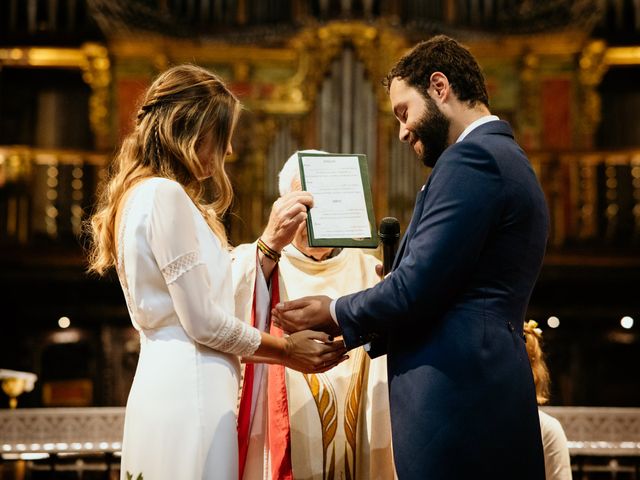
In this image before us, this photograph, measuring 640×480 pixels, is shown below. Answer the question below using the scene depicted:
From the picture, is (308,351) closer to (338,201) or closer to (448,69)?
(338,201)

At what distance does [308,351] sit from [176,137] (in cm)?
78

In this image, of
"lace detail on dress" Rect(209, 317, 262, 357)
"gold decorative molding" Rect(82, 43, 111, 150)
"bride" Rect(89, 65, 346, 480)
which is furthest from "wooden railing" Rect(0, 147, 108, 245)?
"lace detail on dress" Rect(209, 317, 262, 357)

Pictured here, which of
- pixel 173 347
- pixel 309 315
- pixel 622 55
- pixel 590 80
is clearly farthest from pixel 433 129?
pixel 622 55

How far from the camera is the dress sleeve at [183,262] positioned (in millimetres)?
2479

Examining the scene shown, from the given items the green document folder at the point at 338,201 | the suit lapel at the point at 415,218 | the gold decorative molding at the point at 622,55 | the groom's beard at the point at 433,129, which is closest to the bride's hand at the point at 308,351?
the green document folder at the point at 338,201

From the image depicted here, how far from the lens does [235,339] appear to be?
8.46ft

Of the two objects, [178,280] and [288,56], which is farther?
[288,56]

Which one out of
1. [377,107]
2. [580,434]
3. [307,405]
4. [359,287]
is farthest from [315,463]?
[377,107]

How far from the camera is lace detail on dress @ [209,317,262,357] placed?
2547mm

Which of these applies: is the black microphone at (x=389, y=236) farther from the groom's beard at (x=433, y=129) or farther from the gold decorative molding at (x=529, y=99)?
the gold decorative molding at (x=529, y=99)

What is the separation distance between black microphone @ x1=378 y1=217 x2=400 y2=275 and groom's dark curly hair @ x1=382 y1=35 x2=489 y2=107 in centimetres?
48

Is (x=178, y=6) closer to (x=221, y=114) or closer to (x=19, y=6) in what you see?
(x=19, y=6)

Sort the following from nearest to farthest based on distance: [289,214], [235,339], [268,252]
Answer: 1. [235,339]
2. [289,214]
3. [268,252]

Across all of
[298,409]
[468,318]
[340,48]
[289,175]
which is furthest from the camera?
[340,48]
